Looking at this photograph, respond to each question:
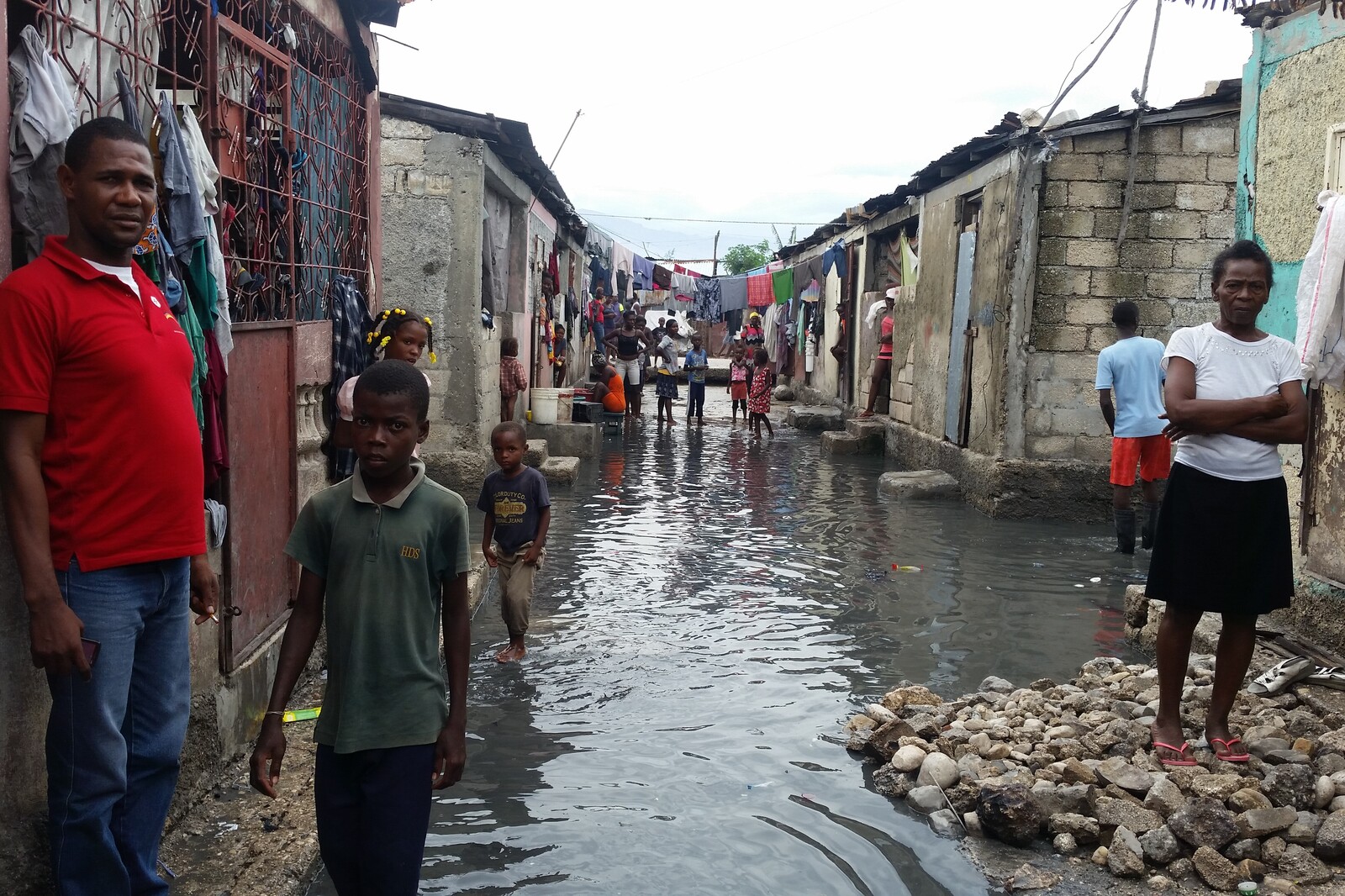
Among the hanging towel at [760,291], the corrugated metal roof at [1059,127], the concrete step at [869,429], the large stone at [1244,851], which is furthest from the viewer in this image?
the hanging towel at [760,291]

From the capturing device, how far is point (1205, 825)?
3.79 meters

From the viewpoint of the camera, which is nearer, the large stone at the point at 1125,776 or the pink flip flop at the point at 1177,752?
the large stone at the point at 1125,776

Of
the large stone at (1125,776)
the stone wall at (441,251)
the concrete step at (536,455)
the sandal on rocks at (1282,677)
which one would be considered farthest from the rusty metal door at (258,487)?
the concrete step at (536,455)

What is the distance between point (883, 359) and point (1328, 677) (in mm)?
12319

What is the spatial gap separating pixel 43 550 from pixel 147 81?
1.99 meters

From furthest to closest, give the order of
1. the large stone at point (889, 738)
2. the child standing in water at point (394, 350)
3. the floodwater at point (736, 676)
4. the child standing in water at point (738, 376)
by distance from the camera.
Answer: the child standing in water at point (738, 376)
the child standing in water at point (394, 350)
the large stone at point (889, 738)
the floodwater at point (736, 676)

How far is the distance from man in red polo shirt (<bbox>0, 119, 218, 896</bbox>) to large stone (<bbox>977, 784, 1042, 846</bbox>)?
2.56m

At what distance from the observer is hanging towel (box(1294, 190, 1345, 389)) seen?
513 centimetres

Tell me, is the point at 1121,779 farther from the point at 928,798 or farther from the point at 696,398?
the point at 696,398

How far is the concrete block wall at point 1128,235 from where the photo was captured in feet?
33.8

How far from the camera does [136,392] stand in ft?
9.27

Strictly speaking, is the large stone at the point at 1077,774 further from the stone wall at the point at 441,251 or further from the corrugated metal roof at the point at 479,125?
the corrugated metal roof at the point at 479,125

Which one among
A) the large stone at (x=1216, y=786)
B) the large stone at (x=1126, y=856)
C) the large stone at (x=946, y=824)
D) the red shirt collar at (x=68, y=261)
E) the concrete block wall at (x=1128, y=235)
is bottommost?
the large stone at (x=946, y=824)

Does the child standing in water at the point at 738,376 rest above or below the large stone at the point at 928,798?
above
